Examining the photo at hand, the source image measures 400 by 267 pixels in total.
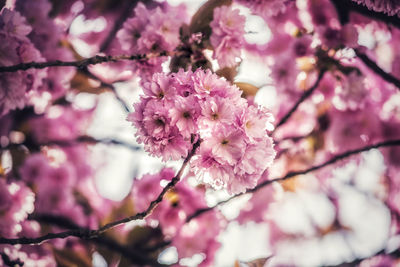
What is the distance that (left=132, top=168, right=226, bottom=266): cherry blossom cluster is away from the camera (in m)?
1.82

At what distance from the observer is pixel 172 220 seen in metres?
1.83

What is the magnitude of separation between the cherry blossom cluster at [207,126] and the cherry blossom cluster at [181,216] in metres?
0.88

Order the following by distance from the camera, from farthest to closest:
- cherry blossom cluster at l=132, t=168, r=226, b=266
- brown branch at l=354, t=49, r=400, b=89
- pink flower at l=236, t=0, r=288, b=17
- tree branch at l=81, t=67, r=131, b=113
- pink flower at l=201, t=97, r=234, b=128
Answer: tree branch at l=81, t=67, r=131, b=113 → cherry blossom cluster at l=132, t=168, r=226, b=266 → brown branch at l=354, t=49, r=400, b=89 → pink flower at l=236, t=0, r=288, b=17 → pink flower at l=201, t=97, r=234, b=128

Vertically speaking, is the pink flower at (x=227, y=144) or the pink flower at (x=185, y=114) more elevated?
the pink flower at (x=185, y=114)

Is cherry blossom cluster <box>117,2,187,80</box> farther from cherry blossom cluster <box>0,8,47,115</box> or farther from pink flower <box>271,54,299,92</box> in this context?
pink flower <box>271,54,299,92</box>

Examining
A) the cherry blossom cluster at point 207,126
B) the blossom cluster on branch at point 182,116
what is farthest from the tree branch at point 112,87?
the cherry blossom cluster at point 207,126

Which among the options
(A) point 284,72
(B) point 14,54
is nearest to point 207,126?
(B) point 14,54

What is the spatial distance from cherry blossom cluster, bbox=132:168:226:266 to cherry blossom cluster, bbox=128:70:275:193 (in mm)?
876

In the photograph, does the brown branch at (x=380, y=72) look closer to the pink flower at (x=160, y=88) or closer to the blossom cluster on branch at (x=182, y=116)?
the blossom cluster on branch at (x=182, y=116)

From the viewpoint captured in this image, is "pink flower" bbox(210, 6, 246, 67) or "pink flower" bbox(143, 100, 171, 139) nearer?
"pink flower" bbox(143, 100, 171, 139)

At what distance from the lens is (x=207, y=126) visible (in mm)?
834

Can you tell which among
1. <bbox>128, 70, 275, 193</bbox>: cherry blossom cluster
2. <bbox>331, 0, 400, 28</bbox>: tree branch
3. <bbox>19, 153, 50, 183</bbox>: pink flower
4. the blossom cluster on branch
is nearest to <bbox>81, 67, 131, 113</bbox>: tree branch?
the blossom cluster on branch

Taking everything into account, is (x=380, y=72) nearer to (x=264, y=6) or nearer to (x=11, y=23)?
(x=264, y=6)

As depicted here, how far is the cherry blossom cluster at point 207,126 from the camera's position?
33.0 inches
